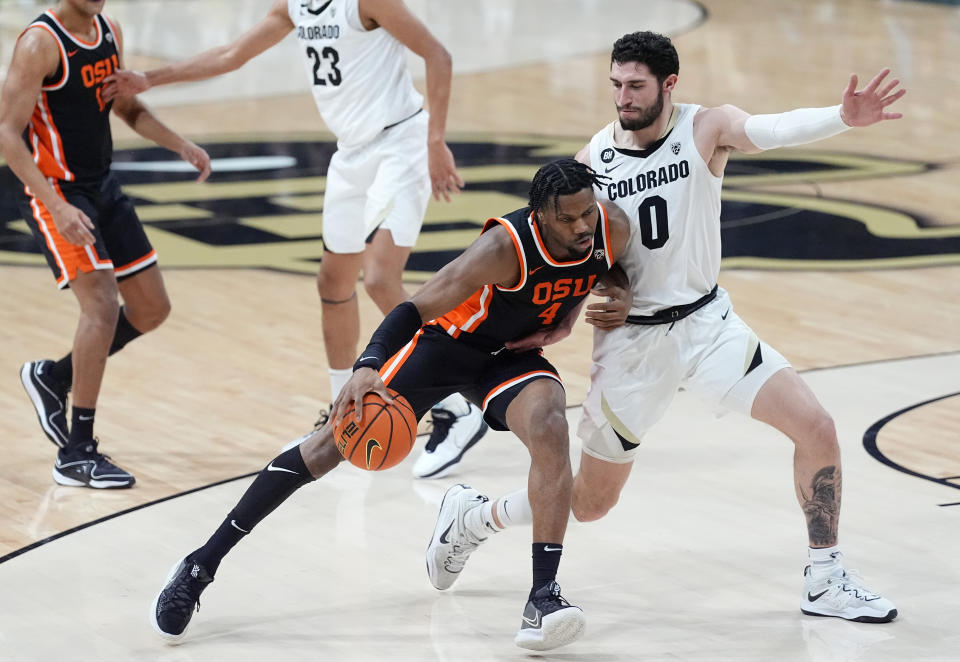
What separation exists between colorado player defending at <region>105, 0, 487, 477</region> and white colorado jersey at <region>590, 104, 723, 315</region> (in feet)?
4.79

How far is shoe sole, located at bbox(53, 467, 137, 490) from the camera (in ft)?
18.8

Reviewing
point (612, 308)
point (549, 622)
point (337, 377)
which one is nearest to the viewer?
point (549, 622)

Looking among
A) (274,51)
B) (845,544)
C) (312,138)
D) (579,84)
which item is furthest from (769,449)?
(274,51)

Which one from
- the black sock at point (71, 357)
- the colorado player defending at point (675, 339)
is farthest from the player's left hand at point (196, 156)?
the colorado player defending at point (675, 339)

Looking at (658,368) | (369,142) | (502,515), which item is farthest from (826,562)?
(369,142)

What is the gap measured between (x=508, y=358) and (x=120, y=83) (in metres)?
2.18

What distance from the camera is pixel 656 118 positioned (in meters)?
4.59

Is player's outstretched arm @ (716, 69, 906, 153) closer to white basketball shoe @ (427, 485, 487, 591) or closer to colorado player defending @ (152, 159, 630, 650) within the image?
colorado player defending @ (152, 159, 630, 650)

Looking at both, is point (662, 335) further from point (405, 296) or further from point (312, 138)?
point (312, 138)

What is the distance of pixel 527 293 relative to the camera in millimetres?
4473

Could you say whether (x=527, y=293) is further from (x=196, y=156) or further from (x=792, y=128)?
(x=196, y=156)

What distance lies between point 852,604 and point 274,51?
14.9 metres

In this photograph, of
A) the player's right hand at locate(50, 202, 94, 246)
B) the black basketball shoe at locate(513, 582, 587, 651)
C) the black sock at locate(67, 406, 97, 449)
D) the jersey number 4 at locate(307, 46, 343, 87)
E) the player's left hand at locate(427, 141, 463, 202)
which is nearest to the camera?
the black basketball shoe at locate(513, 582, 587, 651)

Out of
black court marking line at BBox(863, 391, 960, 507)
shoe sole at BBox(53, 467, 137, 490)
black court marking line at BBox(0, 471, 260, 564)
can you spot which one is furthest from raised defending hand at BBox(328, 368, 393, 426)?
black court marking line at BBox(863, 391, 960, 507)
